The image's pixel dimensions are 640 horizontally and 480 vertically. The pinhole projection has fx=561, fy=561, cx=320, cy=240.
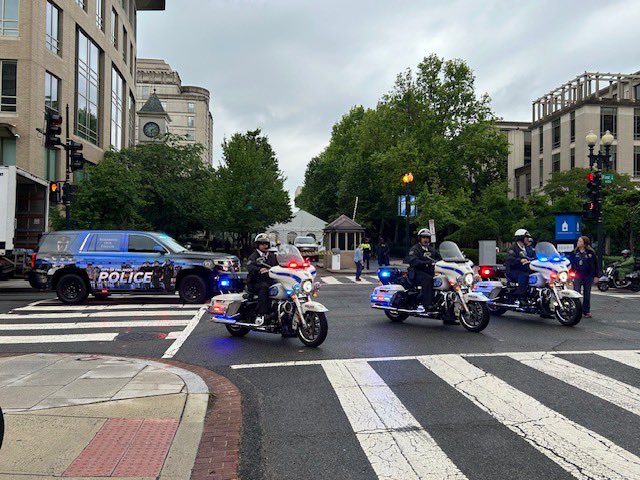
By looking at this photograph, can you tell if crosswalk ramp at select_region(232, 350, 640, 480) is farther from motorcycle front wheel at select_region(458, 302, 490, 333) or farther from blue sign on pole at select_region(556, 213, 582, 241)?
blue sign on pole at select_region(556, 213, 582, 241)

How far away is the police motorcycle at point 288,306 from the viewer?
28.3 ft

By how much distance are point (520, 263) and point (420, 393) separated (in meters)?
→ 6.41

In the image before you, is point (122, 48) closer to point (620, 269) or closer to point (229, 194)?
point (229, 194)

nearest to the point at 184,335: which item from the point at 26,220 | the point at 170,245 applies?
the point at 170,245

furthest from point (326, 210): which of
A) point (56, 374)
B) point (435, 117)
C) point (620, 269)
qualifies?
point (56, 374)

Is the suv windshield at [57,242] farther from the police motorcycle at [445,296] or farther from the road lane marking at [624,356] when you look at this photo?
the road lane marking at [624,356]

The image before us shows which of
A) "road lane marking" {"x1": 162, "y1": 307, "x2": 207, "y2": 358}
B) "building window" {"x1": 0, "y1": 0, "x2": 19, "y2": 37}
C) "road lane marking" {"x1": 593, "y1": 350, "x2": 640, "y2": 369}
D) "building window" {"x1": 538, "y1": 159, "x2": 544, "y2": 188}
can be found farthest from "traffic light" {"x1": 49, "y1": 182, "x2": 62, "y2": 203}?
"building window" {"x1": 538, "y1": 159, "x2": 544, "y2": 188}

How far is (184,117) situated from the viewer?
109 meters

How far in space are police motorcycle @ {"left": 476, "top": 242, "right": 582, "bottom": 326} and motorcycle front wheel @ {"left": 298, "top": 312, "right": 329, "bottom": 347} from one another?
4.32m

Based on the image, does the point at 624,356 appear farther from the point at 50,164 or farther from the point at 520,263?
the point at 50,164

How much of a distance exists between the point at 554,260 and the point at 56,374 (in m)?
9.21

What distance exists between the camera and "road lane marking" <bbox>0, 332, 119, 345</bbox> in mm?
9391

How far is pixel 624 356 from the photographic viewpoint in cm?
809

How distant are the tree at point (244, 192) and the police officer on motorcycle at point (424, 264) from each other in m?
25.8
